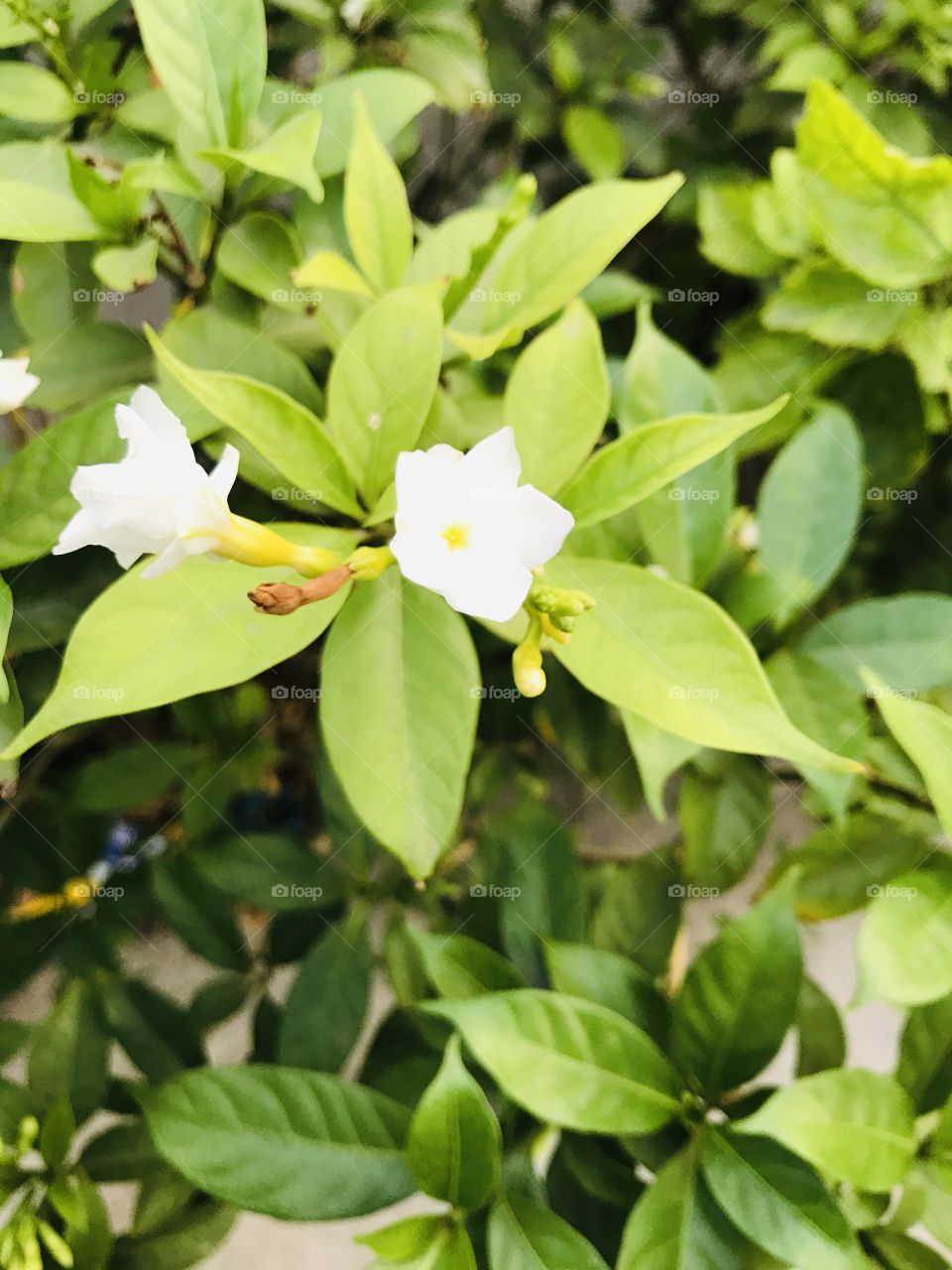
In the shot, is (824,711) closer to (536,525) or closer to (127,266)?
(536,525)

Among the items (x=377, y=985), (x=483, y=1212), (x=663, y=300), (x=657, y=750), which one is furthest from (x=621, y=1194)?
(x=663, y=300)

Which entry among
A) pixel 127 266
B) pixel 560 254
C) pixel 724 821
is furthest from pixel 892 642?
pixel 127 266

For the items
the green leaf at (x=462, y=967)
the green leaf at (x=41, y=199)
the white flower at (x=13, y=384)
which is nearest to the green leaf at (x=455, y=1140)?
the green leaf at (x=462, y=967)

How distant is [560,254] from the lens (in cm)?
57

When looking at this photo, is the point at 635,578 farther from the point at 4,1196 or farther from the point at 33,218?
the point at 4,1196

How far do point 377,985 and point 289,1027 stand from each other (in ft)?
1.85

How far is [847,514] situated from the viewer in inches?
28.5

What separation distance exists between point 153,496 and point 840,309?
0.67 m

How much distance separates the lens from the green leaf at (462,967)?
63cm

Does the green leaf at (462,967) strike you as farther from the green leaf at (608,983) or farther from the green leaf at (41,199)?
the green leaf at (41,199)

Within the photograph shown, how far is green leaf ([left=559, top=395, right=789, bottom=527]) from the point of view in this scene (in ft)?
1.61

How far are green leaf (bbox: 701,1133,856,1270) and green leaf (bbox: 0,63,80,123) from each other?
850mm

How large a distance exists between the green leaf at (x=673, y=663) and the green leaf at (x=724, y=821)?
0.32m

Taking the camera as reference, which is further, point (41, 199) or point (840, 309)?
point (840, 309)
